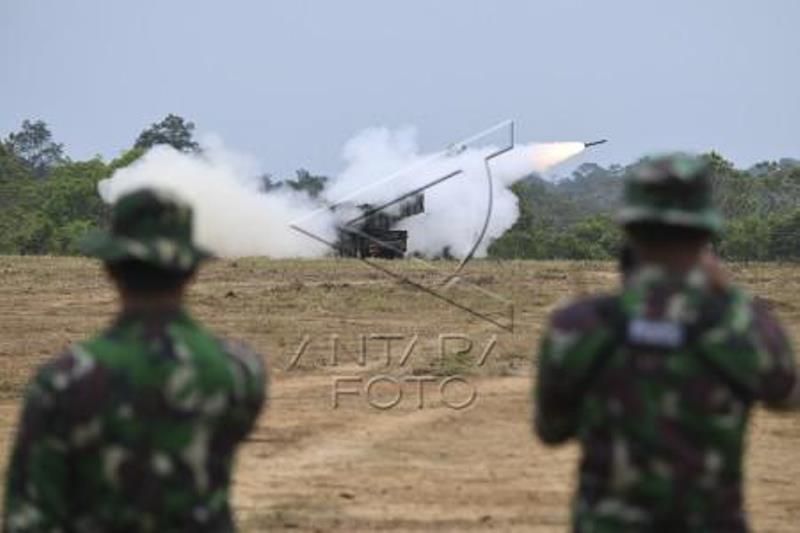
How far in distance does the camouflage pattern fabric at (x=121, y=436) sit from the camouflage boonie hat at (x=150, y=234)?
0.45 feet

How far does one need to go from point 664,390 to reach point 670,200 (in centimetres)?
44

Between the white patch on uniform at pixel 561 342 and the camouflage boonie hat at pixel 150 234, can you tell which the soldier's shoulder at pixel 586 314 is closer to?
the white patch on uniform at pixel 561 342

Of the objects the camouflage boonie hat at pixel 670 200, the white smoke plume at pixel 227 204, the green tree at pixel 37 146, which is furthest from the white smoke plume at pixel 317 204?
the green tree at pixel 37 146

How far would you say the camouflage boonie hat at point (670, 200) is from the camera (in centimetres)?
337

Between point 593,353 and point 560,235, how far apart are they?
4733cm

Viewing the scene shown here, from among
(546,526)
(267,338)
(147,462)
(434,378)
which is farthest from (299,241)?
(147,462)

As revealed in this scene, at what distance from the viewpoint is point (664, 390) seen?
3.30 meters

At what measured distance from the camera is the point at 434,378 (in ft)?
48.0

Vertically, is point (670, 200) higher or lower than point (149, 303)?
higher

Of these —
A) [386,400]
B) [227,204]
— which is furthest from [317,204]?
[386,400]

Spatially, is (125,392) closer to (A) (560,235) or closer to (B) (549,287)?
(B) (549,287)

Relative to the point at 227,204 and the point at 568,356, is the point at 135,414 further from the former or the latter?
the point at 227,204

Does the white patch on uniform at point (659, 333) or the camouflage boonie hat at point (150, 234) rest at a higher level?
the camouflage boonie hat at point (150, 234)

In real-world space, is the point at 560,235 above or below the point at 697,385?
above
